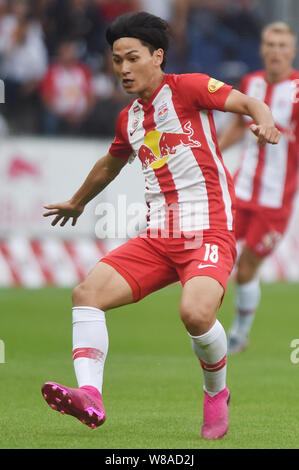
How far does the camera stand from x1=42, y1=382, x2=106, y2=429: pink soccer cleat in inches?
215

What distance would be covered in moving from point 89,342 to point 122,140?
131cm

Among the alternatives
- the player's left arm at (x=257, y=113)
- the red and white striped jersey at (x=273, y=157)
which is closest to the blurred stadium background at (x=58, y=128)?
the red and white striped jersey at (x=273, y=157)

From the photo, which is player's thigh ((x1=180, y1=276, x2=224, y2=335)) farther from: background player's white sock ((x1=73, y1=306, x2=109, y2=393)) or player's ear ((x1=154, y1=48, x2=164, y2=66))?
player's ear ((x1=154, y1=48, x2=164, y2=66))

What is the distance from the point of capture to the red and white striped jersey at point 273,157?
10156mm

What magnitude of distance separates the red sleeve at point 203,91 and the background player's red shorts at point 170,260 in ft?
2.36

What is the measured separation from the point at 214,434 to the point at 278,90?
198 inches

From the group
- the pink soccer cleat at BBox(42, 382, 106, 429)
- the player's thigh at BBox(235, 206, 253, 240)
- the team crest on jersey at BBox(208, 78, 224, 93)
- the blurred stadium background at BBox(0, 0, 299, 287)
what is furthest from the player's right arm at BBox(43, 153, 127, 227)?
the blurred stadium background at BBox(0, 0, 299, 287)

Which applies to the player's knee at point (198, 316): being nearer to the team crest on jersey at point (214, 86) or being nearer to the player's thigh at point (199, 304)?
the player's thigh at point (199, 304)

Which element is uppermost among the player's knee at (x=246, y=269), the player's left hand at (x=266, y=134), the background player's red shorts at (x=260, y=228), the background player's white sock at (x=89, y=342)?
the player's left hand at (x=266, y=134)

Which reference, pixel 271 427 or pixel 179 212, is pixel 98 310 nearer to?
pixel 179 212

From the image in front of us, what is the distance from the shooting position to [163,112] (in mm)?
6168

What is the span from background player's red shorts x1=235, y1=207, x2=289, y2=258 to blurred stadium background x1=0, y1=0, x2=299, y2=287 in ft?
15.9

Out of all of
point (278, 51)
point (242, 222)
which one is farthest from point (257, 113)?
point (242, 222)

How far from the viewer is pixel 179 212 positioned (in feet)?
20.3
